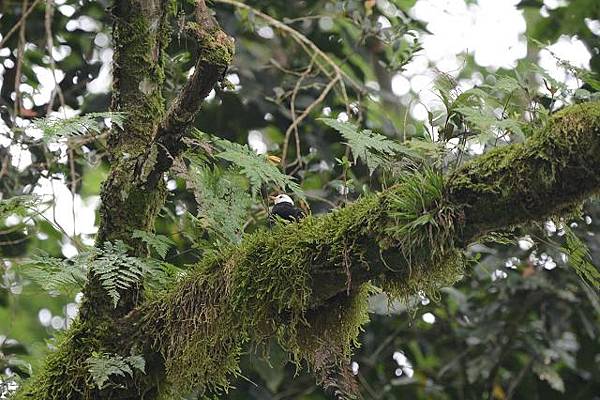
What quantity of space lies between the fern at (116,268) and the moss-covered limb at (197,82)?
21cm

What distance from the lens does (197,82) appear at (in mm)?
1738

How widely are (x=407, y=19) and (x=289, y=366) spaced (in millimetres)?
1477

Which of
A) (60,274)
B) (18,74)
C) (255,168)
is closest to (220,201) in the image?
(255,168)

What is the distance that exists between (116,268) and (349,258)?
499 mm

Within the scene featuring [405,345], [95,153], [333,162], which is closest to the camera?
[95,153]

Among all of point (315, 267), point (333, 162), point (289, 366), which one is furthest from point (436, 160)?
point (289, 366)

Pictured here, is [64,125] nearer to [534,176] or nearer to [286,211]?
[286,211]

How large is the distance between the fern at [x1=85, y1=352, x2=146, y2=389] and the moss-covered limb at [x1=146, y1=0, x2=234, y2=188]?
0.41 meters

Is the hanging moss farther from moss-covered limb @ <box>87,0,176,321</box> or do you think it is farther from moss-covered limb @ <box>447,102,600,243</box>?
moss-covered limb @ <box>87,0,176,321</box>

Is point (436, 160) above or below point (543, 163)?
below

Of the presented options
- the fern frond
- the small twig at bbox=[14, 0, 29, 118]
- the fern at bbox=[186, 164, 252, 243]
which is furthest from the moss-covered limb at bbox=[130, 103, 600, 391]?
the small twig at bbox=[14, 0, 29, 118]

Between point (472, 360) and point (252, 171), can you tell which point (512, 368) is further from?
point (252, 171)

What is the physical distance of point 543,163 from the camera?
1491mm

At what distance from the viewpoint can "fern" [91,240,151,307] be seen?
1776 millimetres
